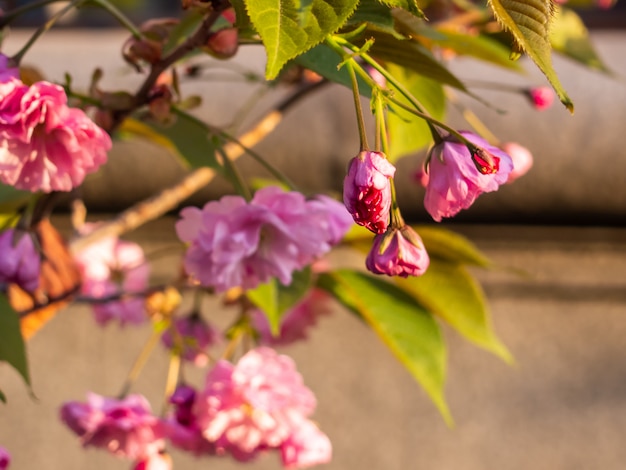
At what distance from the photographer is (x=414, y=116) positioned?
0.54 m

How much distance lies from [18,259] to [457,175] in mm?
291

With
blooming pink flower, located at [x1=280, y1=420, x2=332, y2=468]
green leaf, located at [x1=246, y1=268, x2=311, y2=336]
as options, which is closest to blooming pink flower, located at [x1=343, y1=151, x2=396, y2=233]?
green leaf, located at [x1=246, y1=268, x2=311, y2=336]

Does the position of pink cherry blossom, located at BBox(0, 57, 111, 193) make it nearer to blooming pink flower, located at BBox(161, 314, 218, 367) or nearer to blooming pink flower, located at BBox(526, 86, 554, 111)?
blooming pink flower, located at BBox(161, 314, 218, 367)

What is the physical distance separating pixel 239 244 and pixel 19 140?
119 mm

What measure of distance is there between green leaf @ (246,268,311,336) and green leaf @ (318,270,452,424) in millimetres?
98

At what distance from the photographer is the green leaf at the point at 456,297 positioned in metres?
0.62

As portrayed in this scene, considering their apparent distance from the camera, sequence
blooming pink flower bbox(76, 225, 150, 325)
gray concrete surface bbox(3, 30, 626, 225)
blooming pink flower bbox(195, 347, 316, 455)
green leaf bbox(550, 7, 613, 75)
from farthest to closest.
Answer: gray concrete surface bbox(3, 30, 626, 225)
blooming pink flower bbox(76, 225, 150, 325)
green leaf bbox(550, 7, 613, 75)
blooming pink flower bbox(195, 347, 316, 455)

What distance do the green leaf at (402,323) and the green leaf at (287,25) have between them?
0.37 m

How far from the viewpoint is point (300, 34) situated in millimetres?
261

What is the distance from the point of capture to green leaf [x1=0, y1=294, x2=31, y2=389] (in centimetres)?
42

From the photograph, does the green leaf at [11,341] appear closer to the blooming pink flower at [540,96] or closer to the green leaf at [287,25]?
the green leaf at [287,25]

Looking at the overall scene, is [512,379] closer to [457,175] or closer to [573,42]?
[573,42]

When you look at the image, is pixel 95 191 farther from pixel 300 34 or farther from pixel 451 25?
pixel 300 34

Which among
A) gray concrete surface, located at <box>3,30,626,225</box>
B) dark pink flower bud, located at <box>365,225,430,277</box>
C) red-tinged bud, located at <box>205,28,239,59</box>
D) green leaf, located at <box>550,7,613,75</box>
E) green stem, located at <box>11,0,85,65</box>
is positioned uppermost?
red-tinged bud, located at <box>205,28,239,59</box>
